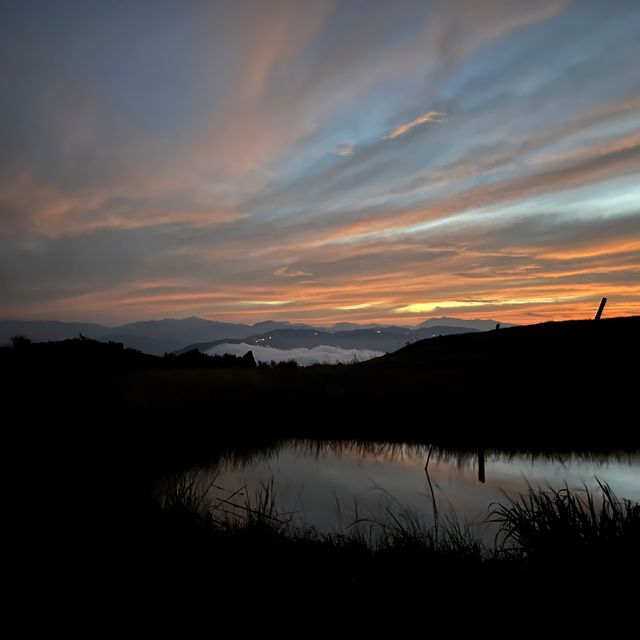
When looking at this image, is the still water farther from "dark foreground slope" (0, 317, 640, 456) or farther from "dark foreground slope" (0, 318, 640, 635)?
"dark foreground slope" (0, 317, 640, 456)

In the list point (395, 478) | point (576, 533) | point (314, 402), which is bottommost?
point (395, 478)

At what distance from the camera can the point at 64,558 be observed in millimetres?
5449

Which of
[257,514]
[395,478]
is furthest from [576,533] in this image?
[395,478]

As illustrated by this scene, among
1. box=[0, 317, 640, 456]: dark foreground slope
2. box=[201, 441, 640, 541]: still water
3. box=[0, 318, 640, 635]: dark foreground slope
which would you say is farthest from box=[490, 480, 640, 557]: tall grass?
box=[0, 317, 640, 456]: dark foreground slope

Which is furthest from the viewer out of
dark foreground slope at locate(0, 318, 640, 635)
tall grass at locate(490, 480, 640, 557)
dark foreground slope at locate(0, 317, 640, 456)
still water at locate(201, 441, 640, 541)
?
dark foreground slope at locate(0, 317, 640, 456)

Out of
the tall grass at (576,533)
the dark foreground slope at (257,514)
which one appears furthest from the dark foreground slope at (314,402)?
the tall grass at (576,533)

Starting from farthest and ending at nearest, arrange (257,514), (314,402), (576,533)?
(314,402) → (257,514) → (576,533)

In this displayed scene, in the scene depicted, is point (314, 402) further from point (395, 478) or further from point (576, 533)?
point (576, 533)

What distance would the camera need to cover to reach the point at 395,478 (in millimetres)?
12070

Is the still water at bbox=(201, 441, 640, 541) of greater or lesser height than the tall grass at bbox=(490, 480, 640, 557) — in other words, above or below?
below

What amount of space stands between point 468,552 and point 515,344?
3379 cm

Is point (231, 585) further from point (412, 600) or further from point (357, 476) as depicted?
point (357, 476)

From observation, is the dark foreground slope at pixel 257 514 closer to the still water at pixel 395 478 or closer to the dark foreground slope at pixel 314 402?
the dark foreground slope at pixel 314 402

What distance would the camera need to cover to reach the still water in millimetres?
9391
